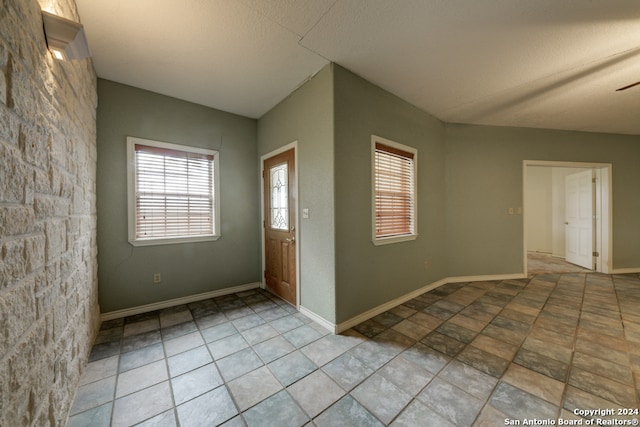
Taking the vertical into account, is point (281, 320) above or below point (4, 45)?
below

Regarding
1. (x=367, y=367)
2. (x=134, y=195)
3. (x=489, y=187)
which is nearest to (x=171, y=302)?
(x=134, y=195)

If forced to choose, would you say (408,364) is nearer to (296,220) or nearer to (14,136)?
(296,220)

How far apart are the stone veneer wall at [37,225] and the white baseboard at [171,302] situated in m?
0.99

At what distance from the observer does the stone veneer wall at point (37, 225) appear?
0.79m

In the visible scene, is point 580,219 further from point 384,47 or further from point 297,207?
point 297,207

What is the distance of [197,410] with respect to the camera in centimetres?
141

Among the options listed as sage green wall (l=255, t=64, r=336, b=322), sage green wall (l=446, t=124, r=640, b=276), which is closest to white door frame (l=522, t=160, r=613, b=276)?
sage green wall (l=446, t=124, r=640, b=276)

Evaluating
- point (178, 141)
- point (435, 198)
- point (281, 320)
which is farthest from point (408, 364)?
point (178, 141)

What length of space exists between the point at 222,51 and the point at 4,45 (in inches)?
64.8

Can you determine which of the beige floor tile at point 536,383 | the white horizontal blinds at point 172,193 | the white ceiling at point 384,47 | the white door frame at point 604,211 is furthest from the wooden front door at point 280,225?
the white door frame at point 604,211

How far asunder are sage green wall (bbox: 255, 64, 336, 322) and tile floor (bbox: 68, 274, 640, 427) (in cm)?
42

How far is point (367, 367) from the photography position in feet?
5.85

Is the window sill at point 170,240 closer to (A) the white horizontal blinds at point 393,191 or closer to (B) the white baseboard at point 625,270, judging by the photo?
(A) the white horizontal blinds at point 393,191

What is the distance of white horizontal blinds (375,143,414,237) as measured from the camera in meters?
2.80
